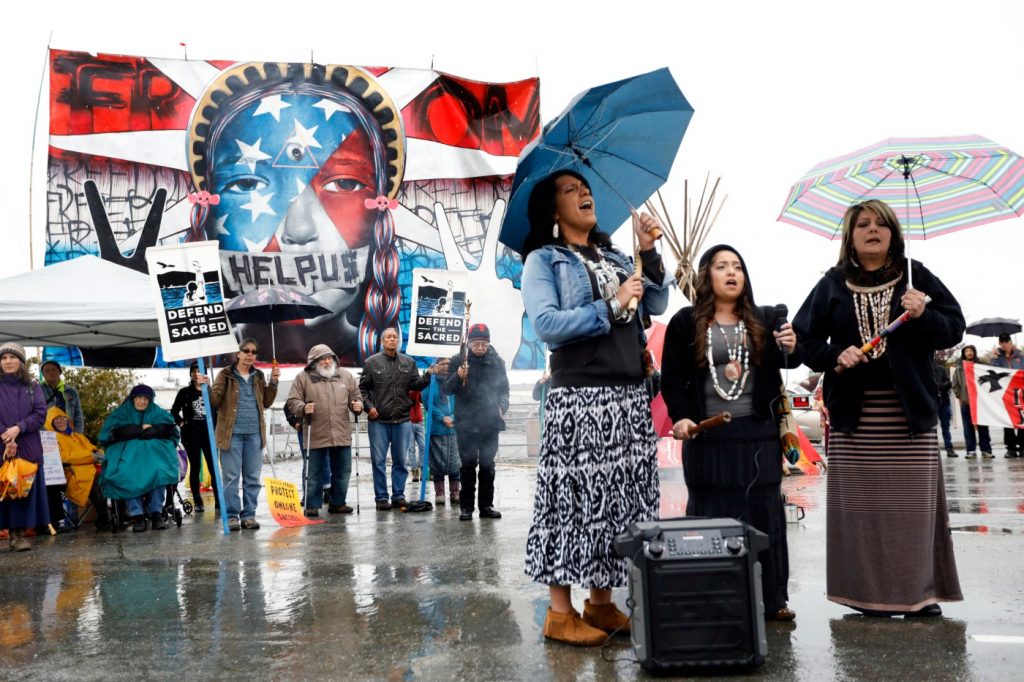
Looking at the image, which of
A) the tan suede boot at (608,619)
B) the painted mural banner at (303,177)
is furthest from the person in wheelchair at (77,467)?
the tan suede boot at (608,619)

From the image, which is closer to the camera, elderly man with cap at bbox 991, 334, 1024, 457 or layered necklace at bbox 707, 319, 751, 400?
layered necklace at bbox 707, 319, 751, 400

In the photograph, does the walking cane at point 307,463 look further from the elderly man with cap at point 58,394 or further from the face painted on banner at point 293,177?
the face painted on banner at point 293,177

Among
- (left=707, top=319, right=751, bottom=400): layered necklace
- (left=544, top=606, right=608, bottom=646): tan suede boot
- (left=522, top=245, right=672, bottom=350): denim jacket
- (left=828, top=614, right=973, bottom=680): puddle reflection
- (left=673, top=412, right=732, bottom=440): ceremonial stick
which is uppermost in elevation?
(left=522, top=245, right=672, bottom=350): denim jacket

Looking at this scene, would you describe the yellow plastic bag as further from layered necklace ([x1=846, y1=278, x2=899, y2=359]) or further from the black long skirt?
layered necklace ([x1=846, y1=278, x2=899, y2=359])

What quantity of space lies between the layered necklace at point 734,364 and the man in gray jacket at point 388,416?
6736 millimetres

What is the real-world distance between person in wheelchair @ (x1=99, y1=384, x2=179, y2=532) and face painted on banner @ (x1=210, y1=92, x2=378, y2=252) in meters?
4.80

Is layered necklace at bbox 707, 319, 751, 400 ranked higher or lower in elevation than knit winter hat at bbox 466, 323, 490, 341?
lower

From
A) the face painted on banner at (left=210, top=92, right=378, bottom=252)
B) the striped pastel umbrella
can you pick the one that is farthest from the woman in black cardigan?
the face painted on banner at (left=210, top=92, right=378, bottom=252)

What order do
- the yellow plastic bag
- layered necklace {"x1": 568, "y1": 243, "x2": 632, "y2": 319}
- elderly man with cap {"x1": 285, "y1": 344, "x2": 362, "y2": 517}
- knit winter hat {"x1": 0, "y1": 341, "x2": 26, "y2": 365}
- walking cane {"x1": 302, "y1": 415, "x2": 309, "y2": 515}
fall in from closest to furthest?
layered necklace {"x1": 568, "y1": 243, "x2": 632, "y2": 319}, the yellow plastic bag, knit winter hat {"x1": 0, "y1": 341, "x2": 26, "y2": 365}, walking cane {"x1": 302, "y1": 415, "x2": 309, "y2": 515}, elderly man with cap {"x1": 285, "y1": 344, "x2": 362, "y2": 517}

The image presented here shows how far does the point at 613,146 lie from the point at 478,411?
5.37 metres

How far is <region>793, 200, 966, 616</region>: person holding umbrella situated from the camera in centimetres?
446

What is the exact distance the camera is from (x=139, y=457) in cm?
1012

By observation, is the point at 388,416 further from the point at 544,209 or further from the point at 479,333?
the point at 544,209

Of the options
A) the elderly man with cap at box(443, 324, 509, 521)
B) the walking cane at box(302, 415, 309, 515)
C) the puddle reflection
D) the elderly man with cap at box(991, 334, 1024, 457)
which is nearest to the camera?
the puddle reflection
